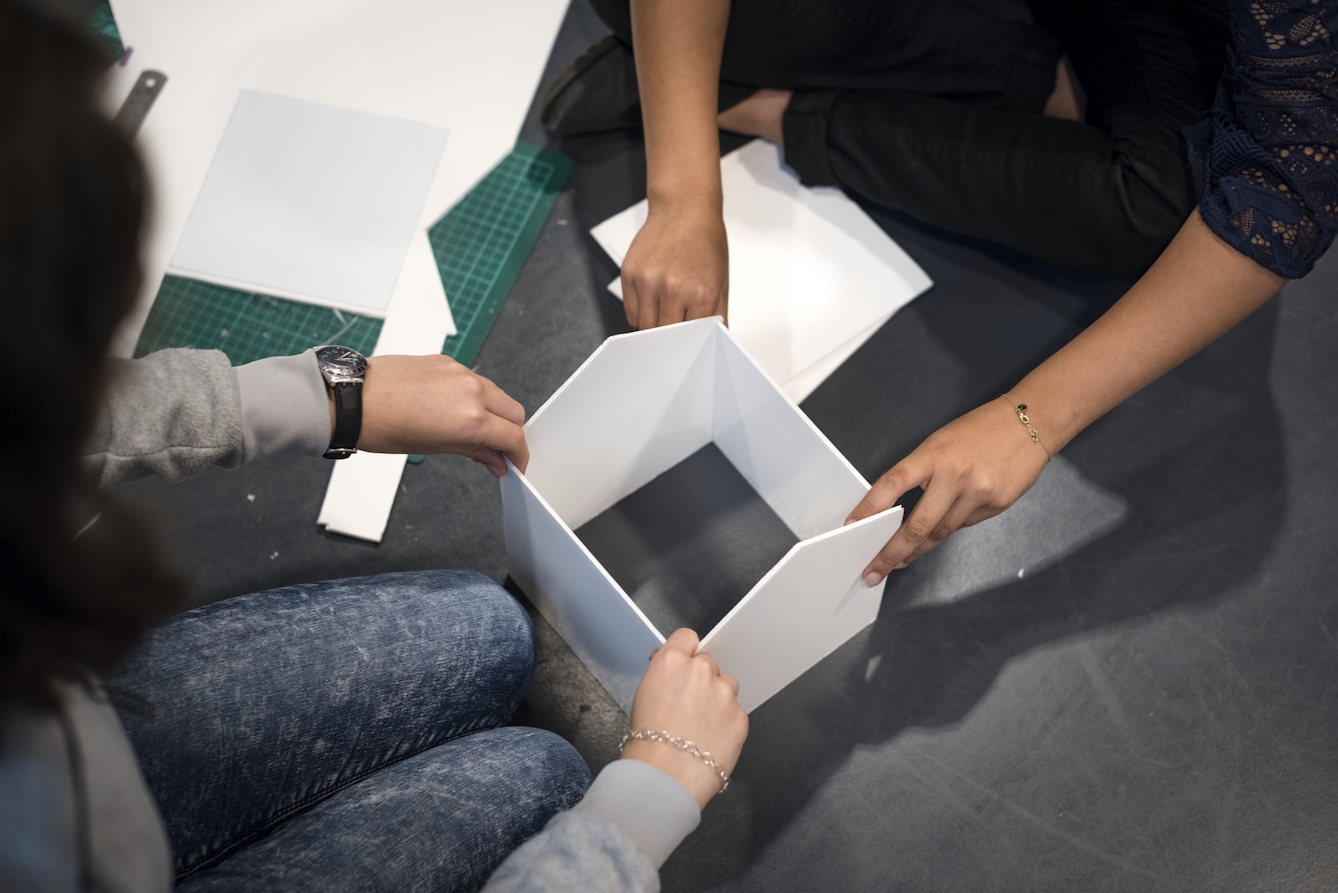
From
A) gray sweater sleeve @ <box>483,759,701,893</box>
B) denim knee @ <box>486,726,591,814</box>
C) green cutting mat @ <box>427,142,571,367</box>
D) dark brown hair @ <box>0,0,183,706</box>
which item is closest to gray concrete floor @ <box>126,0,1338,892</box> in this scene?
green cutting mat @ <box>427,142,571,367</box>

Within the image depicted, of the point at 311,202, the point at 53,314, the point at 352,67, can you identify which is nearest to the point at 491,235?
the point at 311,202

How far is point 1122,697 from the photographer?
96 centimetres

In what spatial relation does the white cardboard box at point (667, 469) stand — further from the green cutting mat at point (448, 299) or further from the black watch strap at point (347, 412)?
the green cutting mat at point (448, 299)

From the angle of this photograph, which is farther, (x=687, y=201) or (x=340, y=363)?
(x=687, y=201)

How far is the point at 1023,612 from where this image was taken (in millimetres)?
994

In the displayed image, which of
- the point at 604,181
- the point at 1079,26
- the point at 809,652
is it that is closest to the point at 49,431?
the point at 809,652

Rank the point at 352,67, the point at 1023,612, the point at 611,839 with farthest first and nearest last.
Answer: the point at 352,67 < the point at 1023,612 < the point at 611,839

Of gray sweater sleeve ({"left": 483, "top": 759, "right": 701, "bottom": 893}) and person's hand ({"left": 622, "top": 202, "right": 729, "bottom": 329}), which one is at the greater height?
person's hand ({"left": 622, "top": 202, "right": 729, "bottom": 329})

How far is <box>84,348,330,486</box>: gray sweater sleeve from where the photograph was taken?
65cm

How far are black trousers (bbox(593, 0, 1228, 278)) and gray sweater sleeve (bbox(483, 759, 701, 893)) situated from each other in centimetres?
74

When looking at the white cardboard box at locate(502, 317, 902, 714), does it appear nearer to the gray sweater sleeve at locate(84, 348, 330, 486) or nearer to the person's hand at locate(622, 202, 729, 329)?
the person's hand at locate(622, 202, 729, 329)

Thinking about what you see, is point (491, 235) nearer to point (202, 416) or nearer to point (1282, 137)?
point (202, 416)

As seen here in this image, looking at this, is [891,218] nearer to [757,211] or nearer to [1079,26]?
[757,211]

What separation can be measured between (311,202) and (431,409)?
54 cm
